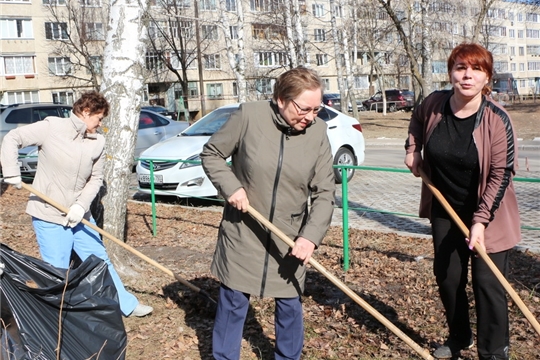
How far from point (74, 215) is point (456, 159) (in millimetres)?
2499

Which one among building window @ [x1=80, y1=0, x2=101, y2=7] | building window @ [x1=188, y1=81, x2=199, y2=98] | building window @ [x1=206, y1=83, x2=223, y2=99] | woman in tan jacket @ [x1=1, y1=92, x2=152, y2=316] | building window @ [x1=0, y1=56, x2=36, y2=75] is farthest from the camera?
building window @ [x1=206, y1=83, x2=223, y2=99]

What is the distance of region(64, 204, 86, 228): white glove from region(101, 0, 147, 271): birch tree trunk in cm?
148

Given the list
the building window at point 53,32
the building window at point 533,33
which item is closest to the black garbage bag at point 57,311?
the building window at point 53,32

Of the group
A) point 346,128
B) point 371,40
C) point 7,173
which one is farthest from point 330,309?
point 371,40

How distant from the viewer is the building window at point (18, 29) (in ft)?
174

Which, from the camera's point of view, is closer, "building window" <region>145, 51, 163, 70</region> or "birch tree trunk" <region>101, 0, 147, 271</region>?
"birch tree trunk" <region>101, 0, 147, 271</region>

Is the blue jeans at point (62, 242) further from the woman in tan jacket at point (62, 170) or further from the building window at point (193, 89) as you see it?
the building window at point (193, 89)

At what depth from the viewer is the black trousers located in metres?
3.57

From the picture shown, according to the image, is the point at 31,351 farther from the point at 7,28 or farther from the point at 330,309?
the point at 7,28

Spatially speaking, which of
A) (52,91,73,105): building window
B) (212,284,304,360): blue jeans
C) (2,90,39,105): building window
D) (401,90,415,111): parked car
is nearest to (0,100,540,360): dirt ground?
(212,284,304,360): blue jeans

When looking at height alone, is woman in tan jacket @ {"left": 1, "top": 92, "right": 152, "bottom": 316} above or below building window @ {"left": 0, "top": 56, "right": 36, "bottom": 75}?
below

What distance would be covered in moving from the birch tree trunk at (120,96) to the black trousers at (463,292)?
321 centimetres

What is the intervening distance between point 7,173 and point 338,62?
26301mm

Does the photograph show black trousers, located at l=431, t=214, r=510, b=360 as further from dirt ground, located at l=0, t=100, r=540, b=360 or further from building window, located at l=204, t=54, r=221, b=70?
building window, located at l=204, t=54, r=221, b=70
